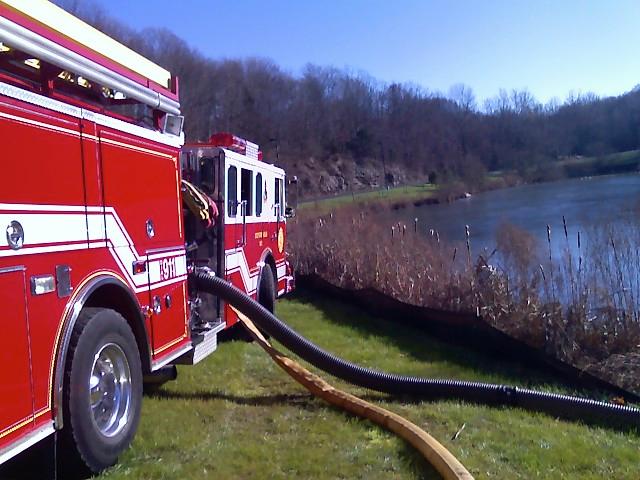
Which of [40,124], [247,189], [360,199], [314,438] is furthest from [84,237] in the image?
[360,199]

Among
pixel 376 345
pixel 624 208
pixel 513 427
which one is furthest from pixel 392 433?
pixel 624 208

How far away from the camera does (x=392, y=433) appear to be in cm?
576

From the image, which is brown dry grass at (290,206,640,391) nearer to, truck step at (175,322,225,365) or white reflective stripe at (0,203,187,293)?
truck step at (175,322,225,365)

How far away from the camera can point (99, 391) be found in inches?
189

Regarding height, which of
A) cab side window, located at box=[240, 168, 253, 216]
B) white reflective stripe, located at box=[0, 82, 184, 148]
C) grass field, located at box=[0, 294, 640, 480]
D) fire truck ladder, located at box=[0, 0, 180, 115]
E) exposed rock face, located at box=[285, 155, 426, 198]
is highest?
exposed rock face, located at box=[285, 155, 426, 198]

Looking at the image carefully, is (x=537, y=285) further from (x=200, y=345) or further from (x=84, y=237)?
(x=84, y=237)

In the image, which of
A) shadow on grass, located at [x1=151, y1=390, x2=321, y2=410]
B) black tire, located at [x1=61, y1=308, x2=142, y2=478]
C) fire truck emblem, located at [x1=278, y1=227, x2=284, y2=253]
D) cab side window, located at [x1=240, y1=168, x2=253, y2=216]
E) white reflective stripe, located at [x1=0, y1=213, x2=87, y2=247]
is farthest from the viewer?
fire truck emblem, located at [x1=278, y1=227, x2=284, y2=253]

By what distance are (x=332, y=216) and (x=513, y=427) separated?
12.5m

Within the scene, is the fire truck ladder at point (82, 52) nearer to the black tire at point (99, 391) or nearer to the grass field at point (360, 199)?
the black tire at point (99, 391)

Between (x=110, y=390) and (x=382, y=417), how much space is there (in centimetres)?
222

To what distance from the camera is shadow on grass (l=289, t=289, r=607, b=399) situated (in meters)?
8.10

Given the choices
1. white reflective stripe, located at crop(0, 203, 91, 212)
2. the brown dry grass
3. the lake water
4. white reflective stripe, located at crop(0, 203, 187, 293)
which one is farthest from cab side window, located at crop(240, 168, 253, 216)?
the lake water

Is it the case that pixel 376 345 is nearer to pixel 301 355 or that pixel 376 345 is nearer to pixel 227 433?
pixel 301 355

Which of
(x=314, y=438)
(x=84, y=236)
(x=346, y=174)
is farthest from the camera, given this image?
(x=346, y=174)
